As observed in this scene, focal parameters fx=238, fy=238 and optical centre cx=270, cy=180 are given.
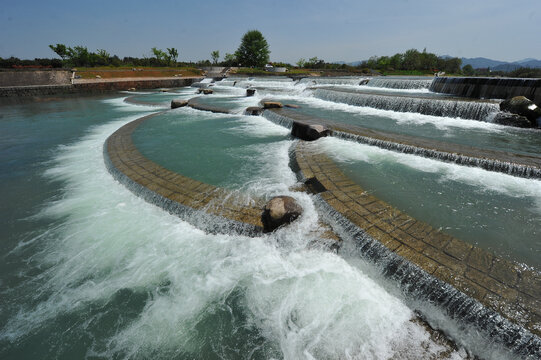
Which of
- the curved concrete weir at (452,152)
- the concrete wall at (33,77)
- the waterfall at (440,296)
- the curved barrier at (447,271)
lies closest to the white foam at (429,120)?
the curved concrete weir at (452,152)

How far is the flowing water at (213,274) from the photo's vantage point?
2389mm

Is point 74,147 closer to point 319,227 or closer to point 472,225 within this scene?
point 319,227

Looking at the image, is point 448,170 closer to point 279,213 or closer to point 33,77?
point 279,213

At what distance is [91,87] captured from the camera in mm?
28516

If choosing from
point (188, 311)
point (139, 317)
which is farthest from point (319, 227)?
point (139, 317)

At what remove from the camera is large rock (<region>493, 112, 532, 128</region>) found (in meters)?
8.70

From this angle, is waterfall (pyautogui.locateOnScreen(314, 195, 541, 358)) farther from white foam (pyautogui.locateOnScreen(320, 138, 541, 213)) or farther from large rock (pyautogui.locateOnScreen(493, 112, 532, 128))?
large rock (pyautogui.locateOnScreen(493, 112, 532, 128))

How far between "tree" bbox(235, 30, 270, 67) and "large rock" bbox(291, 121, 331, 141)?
197 ft

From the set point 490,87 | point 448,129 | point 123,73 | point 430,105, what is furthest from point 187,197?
point 123,73

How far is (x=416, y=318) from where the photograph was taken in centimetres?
252

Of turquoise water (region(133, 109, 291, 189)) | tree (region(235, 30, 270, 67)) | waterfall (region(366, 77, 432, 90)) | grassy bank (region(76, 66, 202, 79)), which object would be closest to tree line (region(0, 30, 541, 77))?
tree (region(235, 30, 270, 67))

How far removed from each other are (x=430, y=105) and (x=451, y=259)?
10129mm

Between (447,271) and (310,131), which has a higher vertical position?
(310,131)

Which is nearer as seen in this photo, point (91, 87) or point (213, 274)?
point (213, 274)
